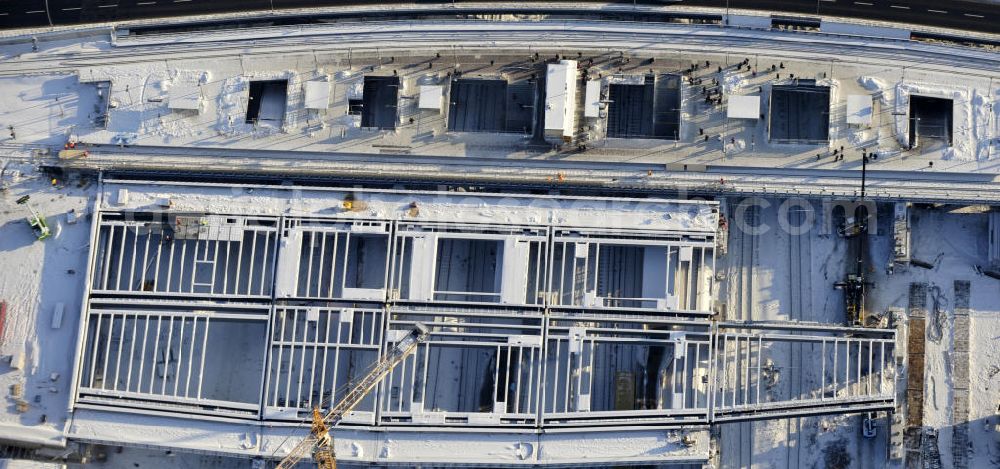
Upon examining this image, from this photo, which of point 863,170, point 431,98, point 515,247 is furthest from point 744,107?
point 431,98

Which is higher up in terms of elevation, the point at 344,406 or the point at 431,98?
the point at 431,98

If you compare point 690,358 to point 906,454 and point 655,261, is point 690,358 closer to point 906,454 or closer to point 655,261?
point 655,261

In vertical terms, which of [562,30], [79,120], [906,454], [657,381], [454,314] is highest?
[562,30]

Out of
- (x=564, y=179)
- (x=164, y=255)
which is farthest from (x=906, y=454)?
(x=164, y=255)

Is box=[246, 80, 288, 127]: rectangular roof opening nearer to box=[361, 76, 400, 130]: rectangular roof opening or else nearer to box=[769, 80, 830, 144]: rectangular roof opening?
box=[361, 76, 400, 130]: rectangular roof opening

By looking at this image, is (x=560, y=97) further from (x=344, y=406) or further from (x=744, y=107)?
(x=344, y=406)

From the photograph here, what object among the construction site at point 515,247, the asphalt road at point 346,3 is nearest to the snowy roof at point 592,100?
the construction site at point 515,247

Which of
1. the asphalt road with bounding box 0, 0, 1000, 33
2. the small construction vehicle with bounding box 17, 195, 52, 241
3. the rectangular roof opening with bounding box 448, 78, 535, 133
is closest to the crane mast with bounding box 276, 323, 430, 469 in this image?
the rectangular roof opening with bounding box 448, 78, 535, 133
